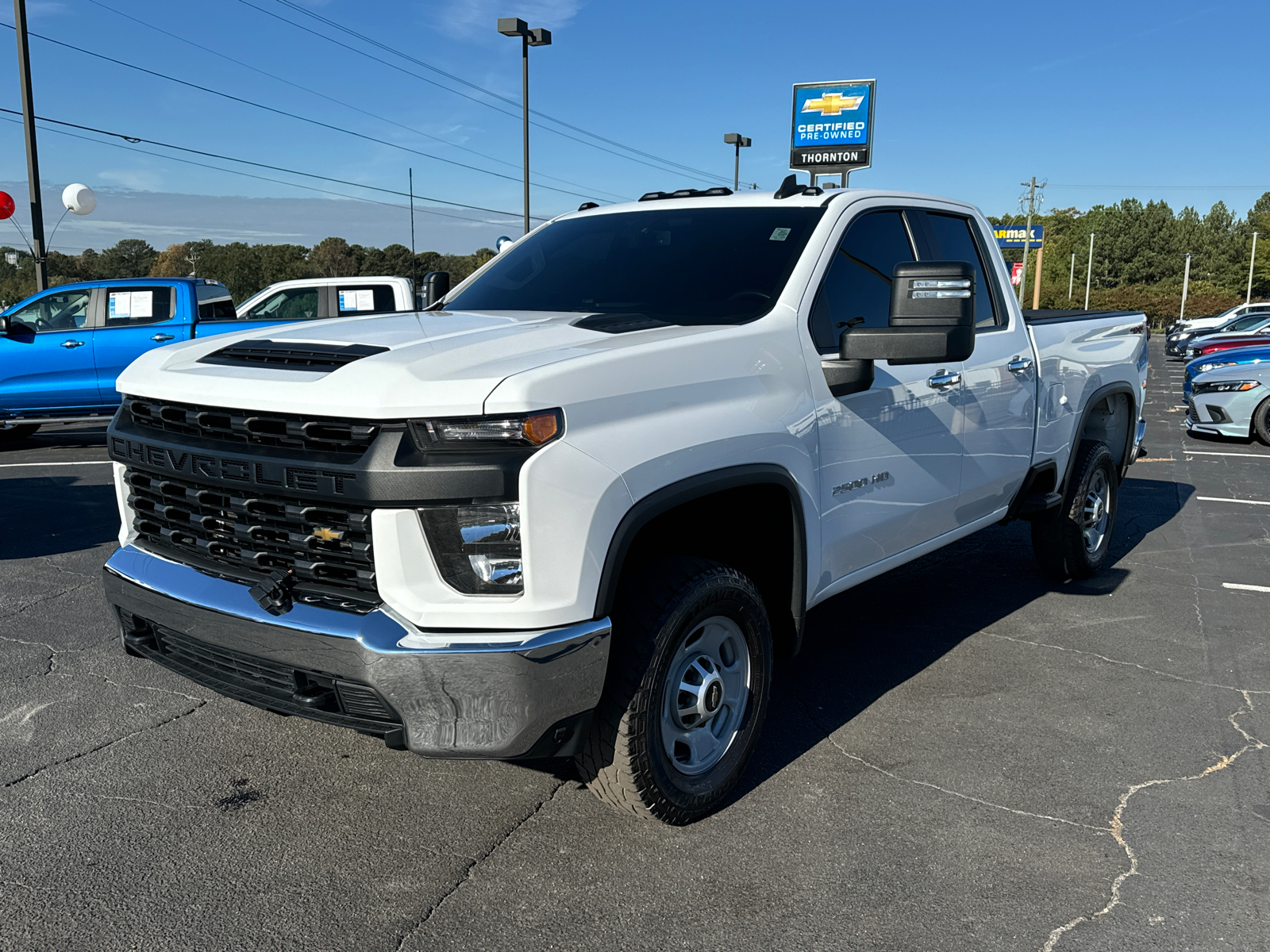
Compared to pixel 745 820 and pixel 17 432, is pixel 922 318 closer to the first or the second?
pixel 745 820

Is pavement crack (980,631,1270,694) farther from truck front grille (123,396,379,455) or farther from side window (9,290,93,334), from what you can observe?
side window (9,290,93,334)

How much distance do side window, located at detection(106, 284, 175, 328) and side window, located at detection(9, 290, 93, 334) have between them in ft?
0.88

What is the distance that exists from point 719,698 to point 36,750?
8.03 feet

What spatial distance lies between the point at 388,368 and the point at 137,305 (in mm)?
10887

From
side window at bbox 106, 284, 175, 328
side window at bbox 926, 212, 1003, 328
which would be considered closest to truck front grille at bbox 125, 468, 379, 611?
side window at bbox 926, 212, 1003, 328

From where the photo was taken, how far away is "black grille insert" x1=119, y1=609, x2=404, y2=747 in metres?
2.67

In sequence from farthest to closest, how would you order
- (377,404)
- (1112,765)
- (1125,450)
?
(1125,450) < (1112,765) < (377,404)

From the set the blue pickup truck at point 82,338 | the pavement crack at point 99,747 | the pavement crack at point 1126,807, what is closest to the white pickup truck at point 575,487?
the pavement crack at point 99,747

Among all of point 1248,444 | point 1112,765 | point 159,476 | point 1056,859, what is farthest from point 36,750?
point 1248,444

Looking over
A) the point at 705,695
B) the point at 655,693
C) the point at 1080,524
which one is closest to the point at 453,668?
the point at 655,693

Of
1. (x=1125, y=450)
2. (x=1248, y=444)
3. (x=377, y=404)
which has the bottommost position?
(x=1248, y=444)

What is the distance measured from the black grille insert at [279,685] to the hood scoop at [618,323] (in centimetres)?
131

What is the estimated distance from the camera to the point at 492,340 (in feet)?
10.0

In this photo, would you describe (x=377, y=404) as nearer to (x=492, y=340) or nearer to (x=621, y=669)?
(x=492, y=340)
